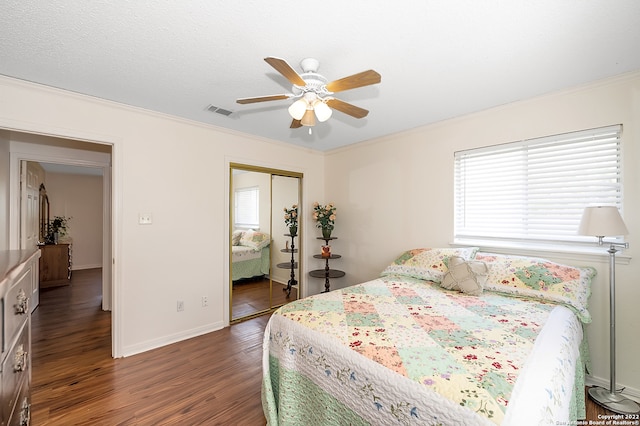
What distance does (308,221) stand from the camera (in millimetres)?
4324

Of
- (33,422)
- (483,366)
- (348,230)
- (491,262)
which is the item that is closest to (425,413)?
(483,366)

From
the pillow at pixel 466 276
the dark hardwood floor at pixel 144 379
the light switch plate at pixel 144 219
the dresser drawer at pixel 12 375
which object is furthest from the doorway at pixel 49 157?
the pillow at pixel 466 276

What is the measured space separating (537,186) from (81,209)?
374 inches

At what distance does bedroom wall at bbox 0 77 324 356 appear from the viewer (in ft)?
7.87

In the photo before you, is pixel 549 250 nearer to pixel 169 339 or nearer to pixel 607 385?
pixel 607 385

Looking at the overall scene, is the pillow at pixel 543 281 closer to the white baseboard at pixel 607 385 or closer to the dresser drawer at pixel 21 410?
the white baseboard at pixel 607 385

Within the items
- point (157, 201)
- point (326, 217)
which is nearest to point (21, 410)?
point (157, 201)

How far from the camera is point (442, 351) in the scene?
135cm

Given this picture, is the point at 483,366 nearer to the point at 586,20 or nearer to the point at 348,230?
the point at 586,20

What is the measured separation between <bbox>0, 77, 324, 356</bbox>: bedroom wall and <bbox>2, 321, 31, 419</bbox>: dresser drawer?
4.55ft

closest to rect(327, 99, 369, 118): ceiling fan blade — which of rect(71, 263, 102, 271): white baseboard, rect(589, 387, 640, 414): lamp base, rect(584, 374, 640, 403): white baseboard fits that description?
rect(589, 387, 640, 414): lamp base

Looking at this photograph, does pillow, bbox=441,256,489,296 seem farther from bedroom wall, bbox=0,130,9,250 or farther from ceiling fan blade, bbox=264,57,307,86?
bedroom wall, bbox=0,130,9,250

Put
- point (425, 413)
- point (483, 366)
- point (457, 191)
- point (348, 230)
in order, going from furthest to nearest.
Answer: point (348, 230) < point (457, 191) < point (483, 366) < point (425, 413)

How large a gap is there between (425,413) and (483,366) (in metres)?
0.36
